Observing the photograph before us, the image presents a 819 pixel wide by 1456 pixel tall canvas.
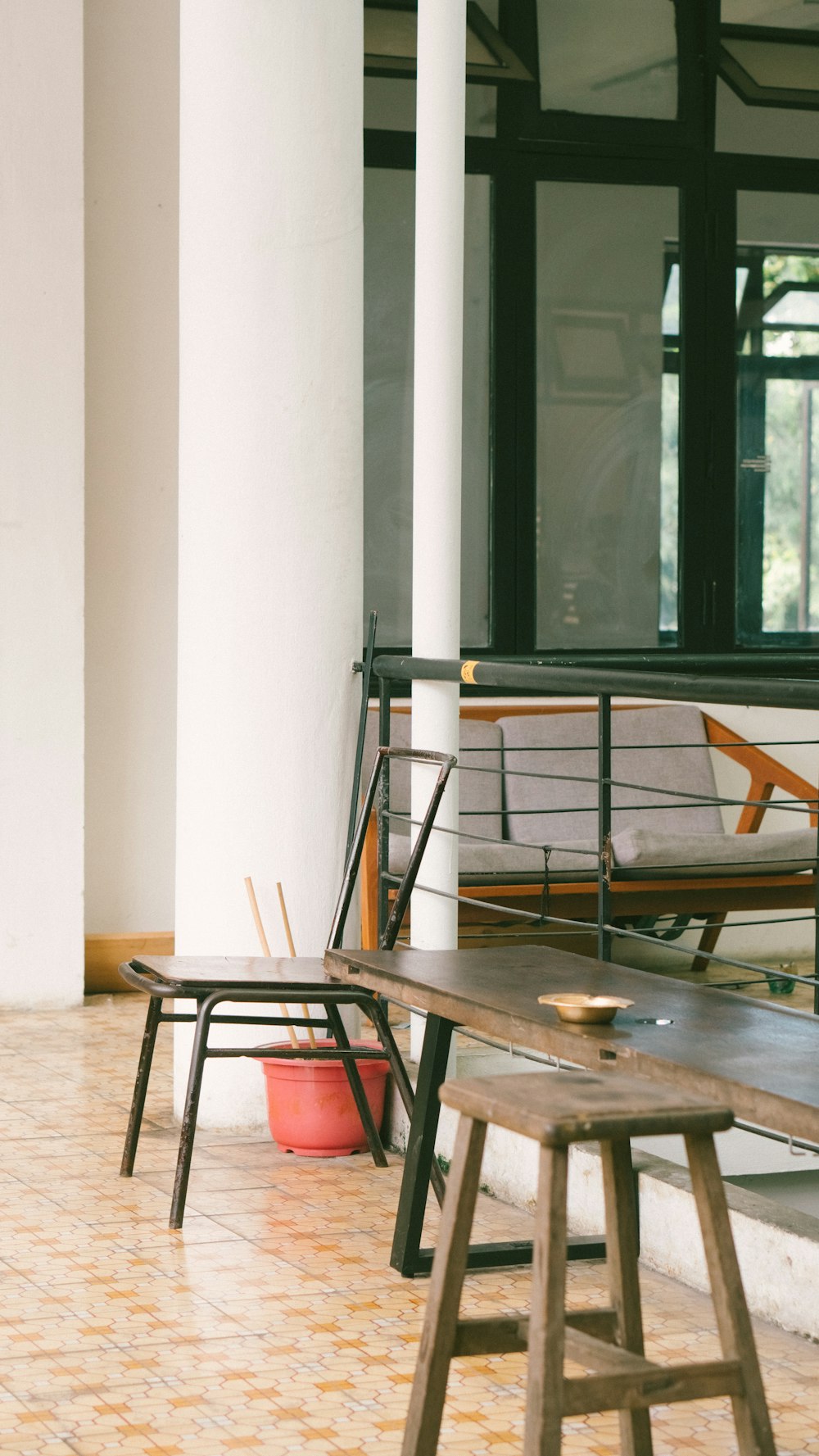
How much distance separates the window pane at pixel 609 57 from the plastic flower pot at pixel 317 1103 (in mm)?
3973

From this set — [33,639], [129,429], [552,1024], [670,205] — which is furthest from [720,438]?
[552,1024]

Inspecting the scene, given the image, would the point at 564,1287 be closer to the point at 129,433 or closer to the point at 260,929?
the point at 260,929

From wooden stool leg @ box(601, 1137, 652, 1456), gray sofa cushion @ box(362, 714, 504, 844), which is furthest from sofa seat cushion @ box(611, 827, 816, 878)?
wooden stool leg @ box(601, 1137, 652, 1456)

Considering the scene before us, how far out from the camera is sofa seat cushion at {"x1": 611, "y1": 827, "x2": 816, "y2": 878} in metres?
5.50

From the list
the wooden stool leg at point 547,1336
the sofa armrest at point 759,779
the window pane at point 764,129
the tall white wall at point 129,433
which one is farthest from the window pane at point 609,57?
the wooden stool leg at point 547,1336

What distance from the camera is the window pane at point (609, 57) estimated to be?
678cm

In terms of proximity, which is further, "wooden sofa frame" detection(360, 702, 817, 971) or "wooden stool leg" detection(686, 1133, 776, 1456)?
"wooden sofa frame" detection(360, 702, 817, 971)

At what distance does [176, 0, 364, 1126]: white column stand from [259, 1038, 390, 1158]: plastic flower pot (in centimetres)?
20

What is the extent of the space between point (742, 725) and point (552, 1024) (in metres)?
4.53

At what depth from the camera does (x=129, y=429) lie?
616 centimetres

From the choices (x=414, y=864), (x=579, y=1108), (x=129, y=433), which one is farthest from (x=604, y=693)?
(x=129, y=433)

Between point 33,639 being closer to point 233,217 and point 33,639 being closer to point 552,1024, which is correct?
point 233,217

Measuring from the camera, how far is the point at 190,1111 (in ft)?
11.3

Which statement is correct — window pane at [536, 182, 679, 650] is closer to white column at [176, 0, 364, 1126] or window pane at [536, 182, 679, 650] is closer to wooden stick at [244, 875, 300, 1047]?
white column at [176, 0, 364, 1126]
